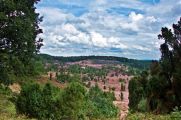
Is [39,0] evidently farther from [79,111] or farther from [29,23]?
[79,111]

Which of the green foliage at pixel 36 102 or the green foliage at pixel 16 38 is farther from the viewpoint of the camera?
the green foliage at pixel 36 102

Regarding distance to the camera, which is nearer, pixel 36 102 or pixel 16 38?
pixel 16 38

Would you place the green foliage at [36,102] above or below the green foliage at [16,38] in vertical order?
below

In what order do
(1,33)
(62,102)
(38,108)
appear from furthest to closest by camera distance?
(62,102) → (38,108) → (1,33)

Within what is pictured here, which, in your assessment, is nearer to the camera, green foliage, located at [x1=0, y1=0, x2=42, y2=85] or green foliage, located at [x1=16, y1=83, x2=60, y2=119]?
green foliage, located at [x1=0, y1=0, x2=42, y2=85]

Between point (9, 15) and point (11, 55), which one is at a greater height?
point (9, 15)

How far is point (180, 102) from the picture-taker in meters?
36.8

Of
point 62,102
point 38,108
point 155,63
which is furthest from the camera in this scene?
point 62,102

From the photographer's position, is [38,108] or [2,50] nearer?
[2,50]

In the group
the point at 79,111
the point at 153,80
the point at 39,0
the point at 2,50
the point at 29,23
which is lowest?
the point at 79,111

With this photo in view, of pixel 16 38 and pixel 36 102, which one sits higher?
pixel 16 38

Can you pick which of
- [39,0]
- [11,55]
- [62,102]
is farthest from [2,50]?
[62,102]

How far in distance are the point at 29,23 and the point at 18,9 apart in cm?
160

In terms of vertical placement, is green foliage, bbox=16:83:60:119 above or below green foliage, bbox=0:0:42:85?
below
